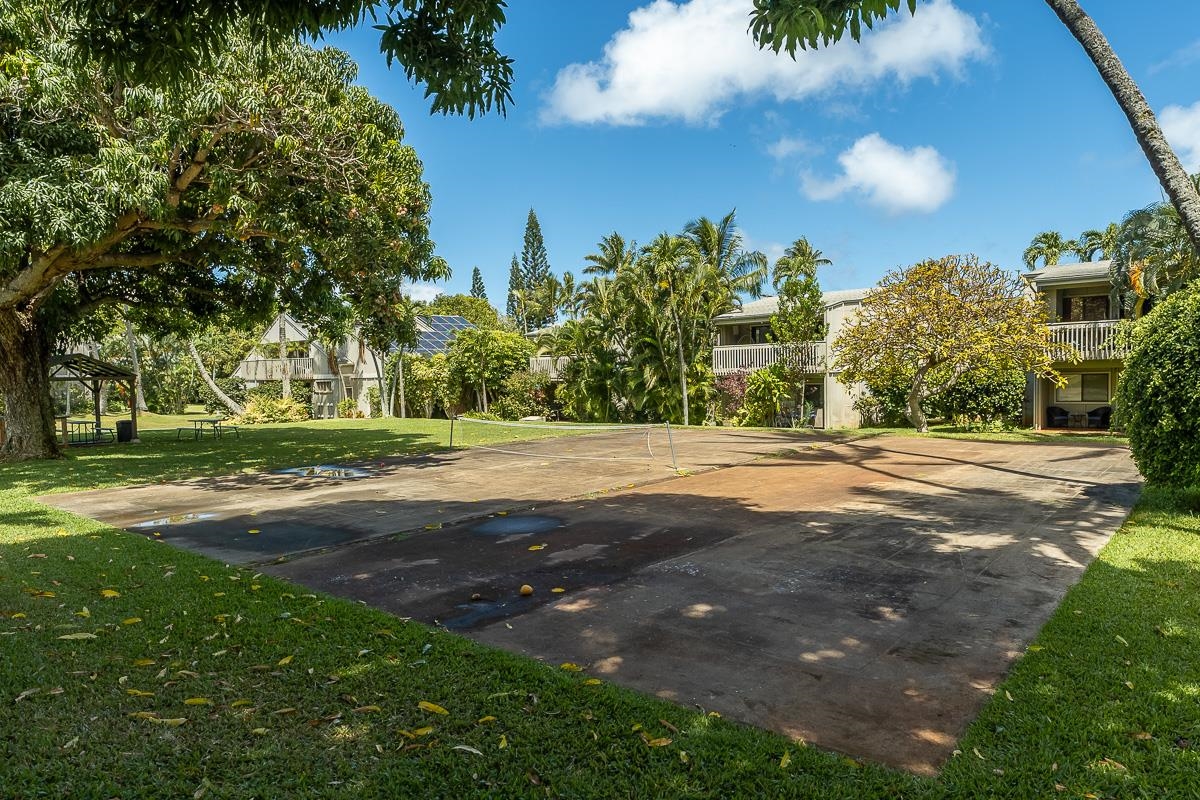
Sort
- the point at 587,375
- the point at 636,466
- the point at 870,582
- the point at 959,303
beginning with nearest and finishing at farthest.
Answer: the point at 870,582 < the point at 636,466 < the point at 959,303 < the point at 587,375

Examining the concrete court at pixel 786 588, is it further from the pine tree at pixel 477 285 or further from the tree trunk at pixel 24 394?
the pine tree at pixel 477 285

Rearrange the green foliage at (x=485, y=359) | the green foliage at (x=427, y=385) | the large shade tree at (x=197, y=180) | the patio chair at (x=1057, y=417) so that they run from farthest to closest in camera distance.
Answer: the green foliage at (x=427, y=385) → the green foliage at (x=485, y=359) → the patio chair at (x=1057, y=417) → the large shade tree at (x=197, y=180)

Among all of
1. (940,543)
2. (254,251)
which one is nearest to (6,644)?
(940,543)

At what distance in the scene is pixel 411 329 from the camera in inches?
670

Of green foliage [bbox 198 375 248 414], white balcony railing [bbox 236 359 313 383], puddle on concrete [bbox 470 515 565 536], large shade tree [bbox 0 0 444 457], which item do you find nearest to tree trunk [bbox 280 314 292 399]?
white balcony railing [bbox 236 359 313 383]

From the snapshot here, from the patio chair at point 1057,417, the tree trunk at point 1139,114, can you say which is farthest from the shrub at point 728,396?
the tree trunk at point 1139,114

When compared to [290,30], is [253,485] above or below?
below

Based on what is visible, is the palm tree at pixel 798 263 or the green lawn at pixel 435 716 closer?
the green lawn at pixel 435 716

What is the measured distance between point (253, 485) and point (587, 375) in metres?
17.8

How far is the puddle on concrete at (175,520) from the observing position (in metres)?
8.85

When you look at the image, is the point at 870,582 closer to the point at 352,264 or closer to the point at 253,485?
the point at 253,485

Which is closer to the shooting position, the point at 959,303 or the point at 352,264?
the point at 352,264

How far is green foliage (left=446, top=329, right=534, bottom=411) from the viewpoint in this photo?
33.2 meters

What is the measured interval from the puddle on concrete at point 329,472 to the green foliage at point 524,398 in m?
17.3
